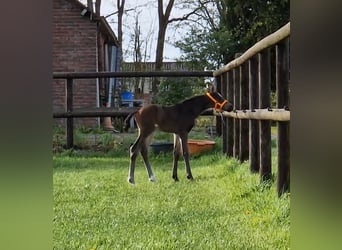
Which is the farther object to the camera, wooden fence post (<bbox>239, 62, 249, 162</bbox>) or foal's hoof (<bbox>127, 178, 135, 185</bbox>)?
wooden fence post (<bbox>239, 62, 249, 162</bbox>)

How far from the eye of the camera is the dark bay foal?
2.59 meters

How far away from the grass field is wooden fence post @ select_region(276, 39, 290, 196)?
64 mm

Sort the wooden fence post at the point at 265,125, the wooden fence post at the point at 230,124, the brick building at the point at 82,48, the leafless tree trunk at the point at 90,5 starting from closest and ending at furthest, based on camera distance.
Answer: the wooden fence post at the point at 265,125
the wooden fence post at the point at 230,124
the leafless tree trunk at the point at 90,5
the brick building at the point at 82,48

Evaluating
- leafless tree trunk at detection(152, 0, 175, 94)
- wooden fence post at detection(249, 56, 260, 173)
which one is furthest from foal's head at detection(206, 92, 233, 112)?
leafless tree trunk at detection(152, 0, 175, 94)

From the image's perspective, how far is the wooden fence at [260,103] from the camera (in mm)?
1542

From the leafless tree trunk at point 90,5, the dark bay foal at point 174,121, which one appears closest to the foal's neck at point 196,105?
the dark bay foal at point 174,121

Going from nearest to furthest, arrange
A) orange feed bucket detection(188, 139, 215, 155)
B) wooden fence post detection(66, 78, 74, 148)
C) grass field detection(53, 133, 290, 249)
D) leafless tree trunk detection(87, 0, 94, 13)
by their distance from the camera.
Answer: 1. grass field detection(53, 133, 290, 249)
2. orange feed bucket detection(188, 139, 215, 155)
3. wooden fence post detection(66, 78, 74, 148)
4. leafless tree trunk detection(87, 0, 94, 13)

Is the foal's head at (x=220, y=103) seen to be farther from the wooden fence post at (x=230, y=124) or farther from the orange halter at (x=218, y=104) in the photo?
the wooden fence post at (x=230, y=124)

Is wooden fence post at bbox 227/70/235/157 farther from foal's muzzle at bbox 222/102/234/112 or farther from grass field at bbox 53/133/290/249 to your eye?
grass field at bbox 53/133/290/249

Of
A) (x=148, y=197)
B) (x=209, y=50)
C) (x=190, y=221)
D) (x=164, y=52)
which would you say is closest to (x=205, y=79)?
(x=209, y=50)

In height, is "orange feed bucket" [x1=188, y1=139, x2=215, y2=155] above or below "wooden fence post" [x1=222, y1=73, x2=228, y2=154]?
below

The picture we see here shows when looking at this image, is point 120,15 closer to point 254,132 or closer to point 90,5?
point 90,5

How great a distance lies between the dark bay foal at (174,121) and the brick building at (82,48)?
171 centimetres
